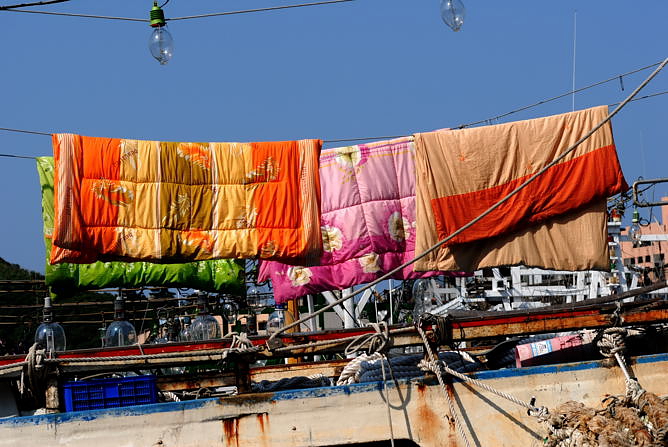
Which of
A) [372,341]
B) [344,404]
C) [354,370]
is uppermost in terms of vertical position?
[372,341]

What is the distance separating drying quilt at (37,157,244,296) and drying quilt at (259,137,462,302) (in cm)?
236

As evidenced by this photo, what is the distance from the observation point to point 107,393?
269 inches

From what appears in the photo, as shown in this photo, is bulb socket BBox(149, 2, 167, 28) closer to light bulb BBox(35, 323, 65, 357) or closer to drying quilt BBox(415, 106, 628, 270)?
drying quilt BBox(415, 106, 628, 270)

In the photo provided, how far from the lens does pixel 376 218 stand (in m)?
11.3

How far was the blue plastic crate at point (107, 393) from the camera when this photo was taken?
266 inches

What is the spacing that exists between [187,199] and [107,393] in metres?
2.97

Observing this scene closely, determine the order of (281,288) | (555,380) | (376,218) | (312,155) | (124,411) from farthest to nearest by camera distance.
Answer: (281,288)
(376,218)
(312,155)
(555,380)
(124,411)

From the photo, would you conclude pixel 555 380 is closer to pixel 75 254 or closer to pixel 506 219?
pixel 506 219

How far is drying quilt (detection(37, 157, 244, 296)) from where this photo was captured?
13.5 m

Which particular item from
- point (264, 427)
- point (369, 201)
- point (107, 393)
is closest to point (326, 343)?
point (264, 427)

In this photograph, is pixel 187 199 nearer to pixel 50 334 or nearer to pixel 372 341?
pixel 50 334

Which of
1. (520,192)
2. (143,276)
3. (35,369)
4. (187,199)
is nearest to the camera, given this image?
(35,369)

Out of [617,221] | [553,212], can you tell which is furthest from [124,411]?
[617,221]

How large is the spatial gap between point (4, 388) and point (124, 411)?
66.6 inches
